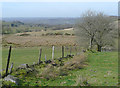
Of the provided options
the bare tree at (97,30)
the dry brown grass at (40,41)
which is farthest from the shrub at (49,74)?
the dry brown grass at (40,41)

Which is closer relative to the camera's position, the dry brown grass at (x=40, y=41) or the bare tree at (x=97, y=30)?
the bare tree at (x=97, y=30)

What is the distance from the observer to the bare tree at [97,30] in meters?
36.1

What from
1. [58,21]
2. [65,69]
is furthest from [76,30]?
[58,21]

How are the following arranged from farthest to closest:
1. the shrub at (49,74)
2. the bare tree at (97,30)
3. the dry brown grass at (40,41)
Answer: the dry brown grass at (40,41) < the bare tree at (97,30) < the shrub at (49,74)

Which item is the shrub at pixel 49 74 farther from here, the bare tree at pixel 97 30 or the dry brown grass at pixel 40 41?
the dry brown grass at pixel 40 41

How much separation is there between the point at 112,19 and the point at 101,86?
102 ft

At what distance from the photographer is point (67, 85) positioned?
9484 millimetres

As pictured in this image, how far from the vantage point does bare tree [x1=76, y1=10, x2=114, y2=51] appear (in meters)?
36.1

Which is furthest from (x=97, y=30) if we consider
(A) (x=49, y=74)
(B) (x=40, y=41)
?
(B) (x=40, y=41)

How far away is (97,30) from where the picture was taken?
1438 inches

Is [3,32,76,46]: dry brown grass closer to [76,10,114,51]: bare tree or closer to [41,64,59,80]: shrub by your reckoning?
[76,10,114,51]: bare tree

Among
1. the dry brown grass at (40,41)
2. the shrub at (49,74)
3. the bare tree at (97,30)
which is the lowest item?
the shrub at (49,74)

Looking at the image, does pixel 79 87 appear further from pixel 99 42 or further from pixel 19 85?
pixel 99 42

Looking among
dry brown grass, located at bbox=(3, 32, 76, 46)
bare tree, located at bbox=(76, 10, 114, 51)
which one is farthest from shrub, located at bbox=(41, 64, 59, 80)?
dry brown grass, located at bbox=(3, 32, 76, 46)
